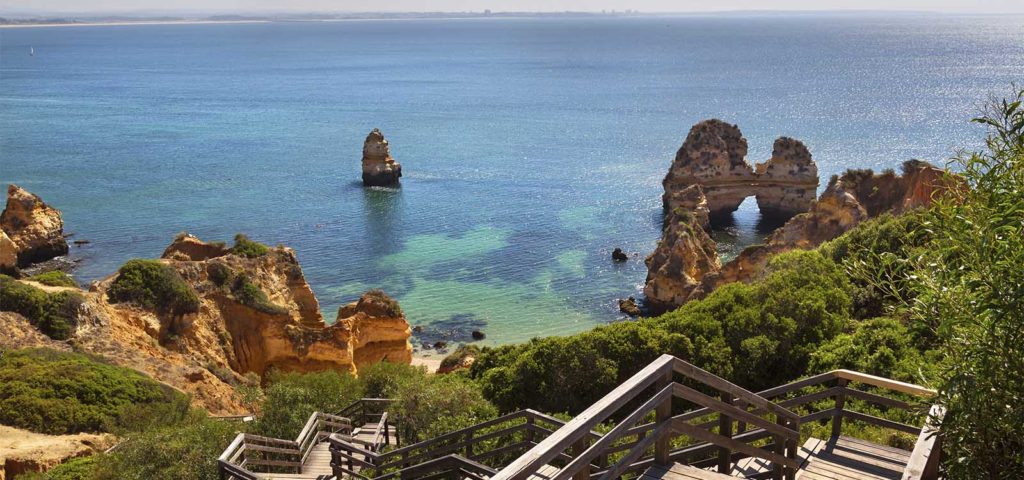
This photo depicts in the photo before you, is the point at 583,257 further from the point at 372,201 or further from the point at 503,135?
the point at 503,135

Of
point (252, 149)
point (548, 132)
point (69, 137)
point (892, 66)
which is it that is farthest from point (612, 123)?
point (892, 66)

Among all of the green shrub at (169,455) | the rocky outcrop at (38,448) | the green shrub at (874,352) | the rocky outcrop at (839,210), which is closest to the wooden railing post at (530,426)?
the green shrub at (169,455)

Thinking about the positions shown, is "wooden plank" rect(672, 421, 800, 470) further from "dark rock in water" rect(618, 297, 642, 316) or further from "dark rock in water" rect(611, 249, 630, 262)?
"dark rock in water" rect(611, 249, 630, 262)

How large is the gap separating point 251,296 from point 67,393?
11482mm

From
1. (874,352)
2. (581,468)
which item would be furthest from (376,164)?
(581,468)

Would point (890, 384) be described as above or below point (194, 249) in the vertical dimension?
above

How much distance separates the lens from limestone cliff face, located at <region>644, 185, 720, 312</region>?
1820 inches

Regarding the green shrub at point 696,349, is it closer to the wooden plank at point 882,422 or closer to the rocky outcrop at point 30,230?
the wooden plank at point 882,422

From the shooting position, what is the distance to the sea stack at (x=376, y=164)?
260 feet

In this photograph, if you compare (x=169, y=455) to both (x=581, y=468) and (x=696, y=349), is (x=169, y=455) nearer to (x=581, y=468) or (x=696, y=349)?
(x=581, y=468)

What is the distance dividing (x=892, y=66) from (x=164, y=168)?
147486 mm

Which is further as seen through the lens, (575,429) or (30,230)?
(30,230)

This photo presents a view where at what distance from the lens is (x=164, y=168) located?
86.5 m

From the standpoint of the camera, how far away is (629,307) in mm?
46938
